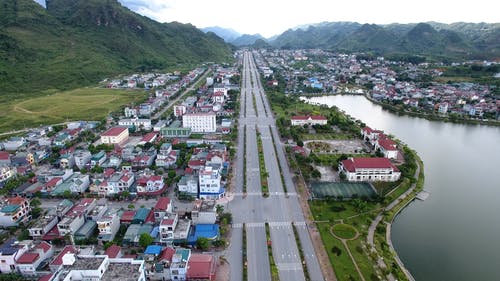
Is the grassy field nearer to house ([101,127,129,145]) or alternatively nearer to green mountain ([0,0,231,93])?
green mountain ([0,0,231,93])

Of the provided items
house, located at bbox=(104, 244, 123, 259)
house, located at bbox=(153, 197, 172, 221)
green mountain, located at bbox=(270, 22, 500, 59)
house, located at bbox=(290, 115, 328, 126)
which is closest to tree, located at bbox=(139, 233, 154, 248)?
house, located at bbox=(104, 244, 123, 259)

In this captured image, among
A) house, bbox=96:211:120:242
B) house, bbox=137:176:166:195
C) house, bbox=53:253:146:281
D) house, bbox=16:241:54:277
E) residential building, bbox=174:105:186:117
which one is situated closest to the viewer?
house, bbox=53:253:146:281

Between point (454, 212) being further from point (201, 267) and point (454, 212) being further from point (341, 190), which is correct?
point (201, 267)

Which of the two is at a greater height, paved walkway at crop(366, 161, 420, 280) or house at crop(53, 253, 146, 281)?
house at crop(53, 253, 146, 281)

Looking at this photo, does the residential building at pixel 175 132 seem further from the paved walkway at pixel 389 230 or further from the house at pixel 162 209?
the paved walkway at pixel 389 230

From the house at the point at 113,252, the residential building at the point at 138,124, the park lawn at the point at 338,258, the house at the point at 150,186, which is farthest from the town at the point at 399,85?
the house at the point at 113,252

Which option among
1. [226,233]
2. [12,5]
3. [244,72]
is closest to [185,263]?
[226,233]

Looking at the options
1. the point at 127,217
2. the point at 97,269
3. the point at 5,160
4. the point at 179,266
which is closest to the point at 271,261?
the point at 179,266
